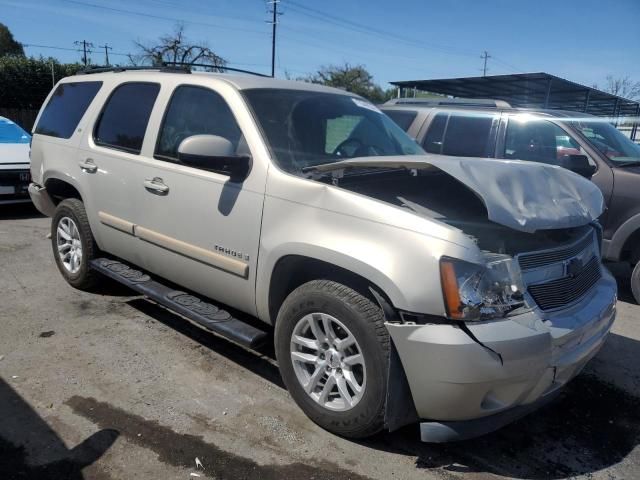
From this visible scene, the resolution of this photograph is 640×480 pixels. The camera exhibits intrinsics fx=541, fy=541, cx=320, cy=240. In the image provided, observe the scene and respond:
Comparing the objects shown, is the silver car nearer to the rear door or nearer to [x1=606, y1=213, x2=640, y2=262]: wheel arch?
the rear door

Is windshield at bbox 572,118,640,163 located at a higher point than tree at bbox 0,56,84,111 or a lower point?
lower

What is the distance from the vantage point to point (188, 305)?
3.72 m

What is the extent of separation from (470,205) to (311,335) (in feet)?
3.87

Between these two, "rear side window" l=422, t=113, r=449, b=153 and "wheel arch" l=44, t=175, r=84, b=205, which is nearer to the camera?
"wheel arch" l=44, t=175, r=84, b=205

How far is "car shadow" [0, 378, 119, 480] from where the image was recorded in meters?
2.59

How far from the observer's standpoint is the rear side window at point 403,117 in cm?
679

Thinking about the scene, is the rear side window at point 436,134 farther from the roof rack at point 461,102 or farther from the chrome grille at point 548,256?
the chrome grille at point 548,256

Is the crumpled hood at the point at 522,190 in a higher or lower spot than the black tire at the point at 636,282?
higher

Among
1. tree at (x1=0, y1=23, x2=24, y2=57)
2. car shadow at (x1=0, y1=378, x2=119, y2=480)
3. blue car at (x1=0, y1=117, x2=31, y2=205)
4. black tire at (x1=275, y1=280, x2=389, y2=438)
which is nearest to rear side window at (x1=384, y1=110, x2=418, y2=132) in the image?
black tire at (x1=275, y1=280, x2=389, y2=438)

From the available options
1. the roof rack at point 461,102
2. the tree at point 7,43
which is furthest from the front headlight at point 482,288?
the tree at point 7,43

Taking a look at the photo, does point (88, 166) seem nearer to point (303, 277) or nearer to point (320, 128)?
point (320, 128)

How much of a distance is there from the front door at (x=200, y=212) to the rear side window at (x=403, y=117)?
353cm

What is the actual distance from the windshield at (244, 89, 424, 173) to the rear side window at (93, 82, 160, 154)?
3.45 feet

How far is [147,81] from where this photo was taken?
4.29m
